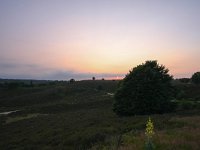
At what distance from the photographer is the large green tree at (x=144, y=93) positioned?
41.2 meters

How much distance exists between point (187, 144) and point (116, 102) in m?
27.8

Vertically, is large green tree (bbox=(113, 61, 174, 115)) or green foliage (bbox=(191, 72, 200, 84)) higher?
green foliage (bbox=(191, 72, 200, 84))

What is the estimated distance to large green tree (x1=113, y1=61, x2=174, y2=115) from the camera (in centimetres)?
4125

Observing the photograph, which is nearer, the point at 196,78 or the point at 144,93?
the point at 144,93

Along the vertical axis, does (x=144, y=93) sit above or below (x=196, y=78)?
below

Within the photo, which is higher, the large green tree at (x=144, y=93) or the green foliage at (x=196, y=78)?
the green foliage at (x=196, y=78)

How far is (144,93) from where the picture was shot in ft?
136

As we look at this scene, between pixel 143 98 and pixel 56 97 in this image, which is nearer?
pixel 143 98

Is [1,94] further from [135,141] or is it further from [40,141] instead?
[135,141]

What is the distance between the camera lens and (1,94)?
137125 millimetres

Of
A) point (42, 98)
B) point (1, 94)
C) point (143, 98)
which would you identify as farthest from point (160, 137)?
point (1, 94)

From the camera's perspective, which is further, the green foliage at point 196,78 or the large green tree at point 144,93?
the green foliage at point 196,78

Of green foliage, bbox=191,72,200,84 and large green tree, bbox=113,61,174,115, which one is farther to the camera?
green foliage, bbox=191,72,200,84

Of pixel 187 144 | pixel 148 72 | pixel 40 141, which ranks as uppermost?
pixel 148 72
